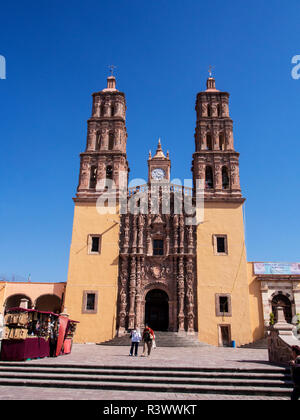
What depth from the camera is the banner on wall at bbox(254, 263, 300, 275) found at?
923 inches

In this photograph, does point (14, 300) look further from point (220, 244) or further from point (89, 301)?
point (220, 244)

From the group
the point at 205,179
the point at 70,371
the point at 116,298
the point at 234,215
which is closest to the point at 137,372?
the point at 70,371

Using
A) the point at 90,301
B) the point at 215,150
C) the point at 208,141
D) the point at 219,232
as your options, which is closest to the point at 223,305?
the point at 219,232

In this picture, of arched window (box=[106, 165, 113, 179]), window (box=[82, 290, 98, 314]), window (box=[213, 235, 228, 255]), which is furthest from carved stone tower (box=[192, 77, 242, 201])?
window (box=[82, 290, 98, 314])

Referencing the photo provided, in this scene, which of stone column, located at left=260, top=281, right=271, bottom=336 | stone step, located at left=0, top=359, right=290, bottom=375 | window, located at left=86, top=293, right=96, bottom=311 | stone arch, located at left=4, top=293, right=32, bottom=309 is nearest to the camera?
stone step, located at left=0, top=359, right=290, bottom=375

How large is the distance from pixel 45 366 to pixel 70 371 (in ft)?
3.17

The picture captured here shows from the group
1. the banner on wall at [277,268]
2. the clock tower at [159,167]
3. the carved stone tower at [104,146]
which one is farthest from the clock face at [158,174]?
the banner on wall at [277,268]

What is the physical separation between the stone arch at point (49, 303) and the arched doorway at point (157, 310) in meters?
7.48

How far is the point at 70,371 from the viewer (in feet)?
→ 33.2

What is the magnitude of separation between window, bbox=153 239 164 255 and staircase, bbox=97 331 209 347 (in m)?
5.48

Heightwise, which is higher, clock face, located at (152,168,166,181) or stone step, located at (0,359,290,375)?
clock face, located at (152,168,166,181)

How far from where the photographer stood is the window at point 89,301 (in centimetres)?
2243

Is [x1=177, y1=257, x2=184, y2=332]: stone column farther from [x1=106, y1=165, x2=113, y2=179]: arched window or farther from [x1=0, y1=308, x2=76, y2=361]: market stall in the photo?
[x1=0, y1=308, x2=76, y2=361]: market stall
